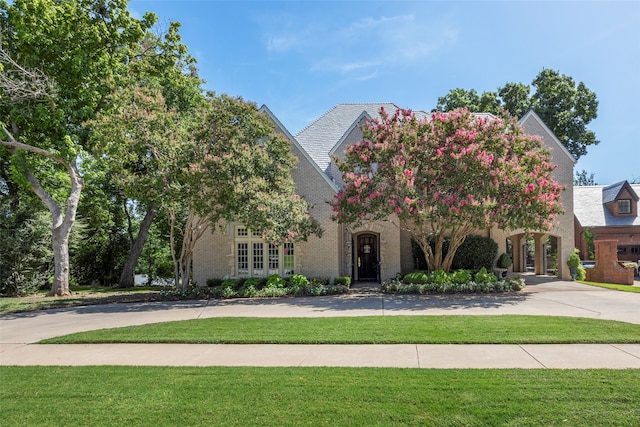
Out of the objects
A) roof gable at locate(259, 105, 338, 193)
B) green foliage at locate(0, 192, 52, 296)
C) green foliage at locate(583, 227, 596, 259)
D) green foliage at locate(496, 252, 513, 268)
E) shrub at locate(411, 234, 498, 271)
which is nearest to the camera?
roof gable at locate(259, 105, 338, 193)

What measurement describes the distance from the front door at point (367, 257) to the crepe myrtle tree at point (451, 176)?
16.3 ft

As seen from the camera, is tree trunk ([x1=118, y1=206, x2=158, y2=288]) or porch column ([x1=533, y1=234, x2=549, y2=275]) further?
porch column ([x1=533, y1=234, x2=549, y2=275])

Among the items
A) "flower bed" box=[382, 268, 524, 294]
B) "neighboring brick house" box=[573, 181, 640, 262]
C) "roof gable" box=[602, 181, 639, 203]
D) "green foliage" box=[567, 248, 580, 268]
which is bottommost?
"flower bed" box=[382, 268, 524, 294]

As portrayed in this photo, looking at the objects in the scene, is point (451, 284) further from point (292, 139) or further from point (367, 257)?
point (292, 139)

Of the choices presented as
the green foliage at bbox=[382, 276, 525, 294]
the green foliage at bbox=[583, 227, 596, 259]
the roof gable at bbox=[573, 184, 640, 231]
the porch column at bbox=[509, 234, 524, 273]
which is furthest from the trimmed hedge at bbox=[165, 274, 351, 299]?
the roof gable at bbox=[573, 184, 640, 231]

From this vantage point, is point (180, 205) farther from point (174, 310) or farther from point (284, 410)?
point (284, 410)

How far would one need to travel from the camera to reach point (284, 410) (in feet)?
16.1

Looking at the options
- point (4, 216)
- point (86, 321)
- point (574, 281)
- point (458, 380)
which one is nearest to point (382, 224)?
point (574, 281)

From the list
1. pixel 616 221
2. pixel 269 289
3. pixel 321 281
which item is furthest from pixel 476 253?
pixel 616 221

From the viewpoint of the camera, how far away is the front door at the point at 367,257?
2064 cm

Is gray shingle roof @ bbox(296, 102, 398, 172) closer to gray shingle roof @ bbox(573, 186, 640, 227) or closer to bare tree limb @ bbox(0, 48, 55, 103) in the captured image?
bare tree limb @ bbox(0, 48, 55, 103)

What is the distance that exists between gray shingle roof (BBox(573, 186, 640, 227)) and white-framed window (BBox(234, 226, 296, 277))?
2362cm

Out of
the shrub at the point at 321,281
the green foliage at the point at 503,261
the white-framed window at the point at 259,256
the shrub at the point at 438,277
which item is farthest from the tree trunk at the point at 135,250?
the green foliage at the point at 503,261

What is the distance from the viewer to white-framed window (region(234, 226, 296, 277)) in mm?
19062
